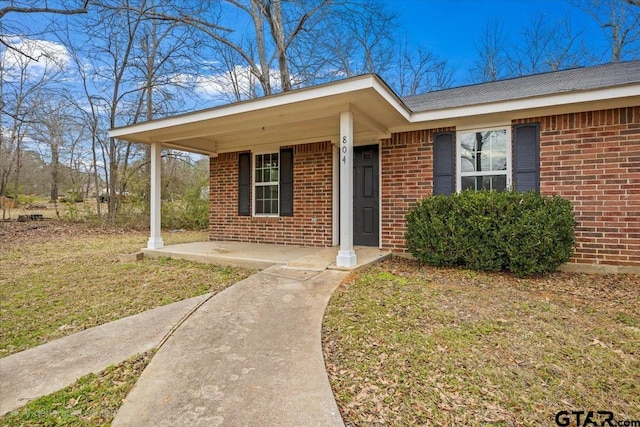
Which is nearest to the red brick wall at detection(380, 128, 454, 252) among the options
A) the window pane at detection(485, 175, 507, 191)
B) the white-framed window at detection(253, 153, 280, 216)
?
the window pane at detection(485, 175, 507, 191)

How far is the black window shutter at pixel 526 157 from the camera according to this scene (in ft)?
16.8

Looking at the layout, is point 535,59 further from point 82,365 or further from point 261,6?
point 82,365

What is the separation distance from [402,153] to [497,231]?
7.36 feet

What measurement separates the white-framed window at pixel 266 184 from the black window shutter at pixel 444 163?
136 inches

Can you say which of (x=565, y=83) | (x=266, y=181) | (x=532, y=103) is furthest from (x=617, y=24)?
(x=266, y=181)

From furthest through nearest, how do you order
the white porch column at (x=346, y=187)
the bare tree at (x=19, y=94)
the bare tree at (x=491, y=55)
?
the bare tree at (x=491, y=55)
the bare tree at (x=19, y=94)
the white porch column at (x=346, y=187)

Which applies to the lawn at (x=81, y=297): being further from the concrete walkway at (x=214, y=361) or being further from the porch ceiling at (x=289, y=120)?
the porch ceiling at (x=289, y=120)

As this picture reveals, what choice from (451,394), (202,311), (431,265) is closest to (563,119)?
(431,265)

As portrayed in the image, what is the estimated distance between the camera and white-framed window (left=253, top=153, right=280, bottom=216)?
24.9 feet

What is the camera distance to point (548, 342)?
2621 mm

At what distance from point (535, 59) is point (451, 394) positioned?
16750mm

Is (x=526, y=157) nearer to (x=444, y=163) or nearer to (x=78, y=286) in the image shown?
(x=444, y=163)

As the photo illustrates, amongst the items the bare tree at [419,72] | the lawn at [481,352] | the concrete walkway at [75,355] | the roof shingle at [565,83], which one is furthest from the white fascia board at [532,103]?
the bare tree at [419,72]

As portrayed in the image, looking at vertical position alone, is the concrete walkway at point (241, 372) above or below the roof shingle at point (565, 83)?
below
